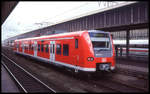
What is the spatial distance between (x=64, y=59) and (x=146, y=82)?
17.0ft

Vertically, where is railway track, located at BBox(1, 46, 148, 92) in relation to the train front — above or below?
below

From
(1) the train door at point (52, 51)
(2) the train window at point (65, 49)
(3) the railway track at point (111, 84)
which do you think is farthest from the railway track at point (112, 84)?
(1) the train door at point (52, 51)

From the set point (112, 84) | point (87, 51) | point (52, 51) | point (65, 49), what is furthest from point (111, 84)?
point (52, 51)

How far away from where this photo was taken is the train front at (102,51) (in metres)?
8.31

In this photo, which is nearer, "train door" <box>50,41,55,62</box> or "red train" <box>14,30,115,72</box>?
"red train" <box>14,30,115,72</box>

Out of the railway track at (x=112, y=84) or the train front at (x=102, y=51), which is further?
the train front at (x=102, y=51)

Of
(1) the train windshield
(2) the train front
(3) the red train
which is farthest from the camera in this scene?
→ (1) the train windshield

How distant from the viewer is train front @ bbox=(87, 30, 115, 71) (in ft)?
27.3

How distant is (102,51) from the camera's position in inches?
338

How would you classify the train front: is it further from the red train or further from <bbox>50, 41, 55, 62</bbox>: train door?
<bbox>50, 41, 55, 62</bbox>: train door

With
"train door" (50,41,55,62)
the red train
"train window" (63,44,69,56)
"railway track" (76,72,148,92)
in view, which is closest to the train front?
the red train

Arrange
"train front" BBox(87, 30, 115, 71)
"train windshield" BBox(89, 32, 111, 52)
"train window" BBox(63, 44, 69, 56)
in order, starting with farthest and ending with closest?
"train window" BBox(63, 44, 69, 56) < "train windshield" BBox(89, 32, 111, 52) < "train front" BBox(87, 30, 115, 71)

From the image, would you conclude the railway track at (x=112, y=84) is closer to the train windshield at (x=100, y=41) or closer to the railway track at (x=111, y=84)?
the railway track at (x=111, y=84)

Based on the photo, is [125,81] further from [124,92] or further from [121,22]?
[121,22]
